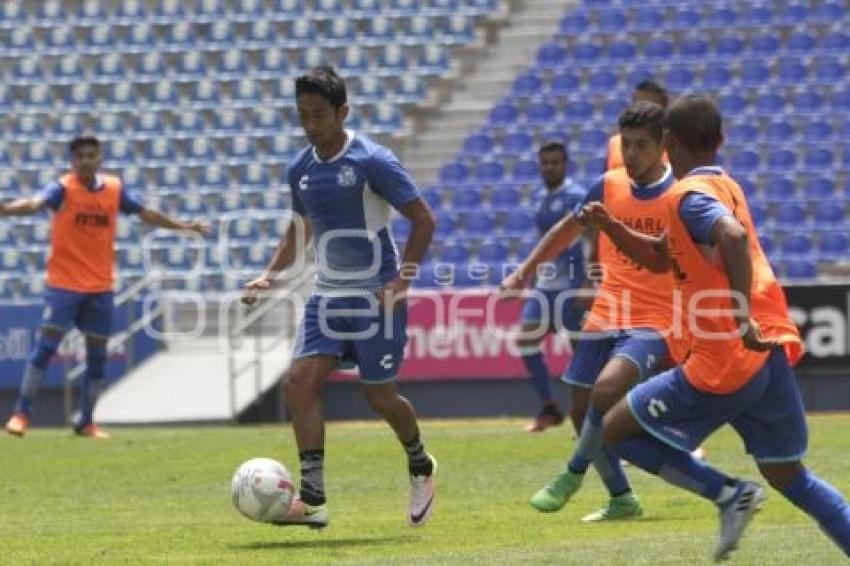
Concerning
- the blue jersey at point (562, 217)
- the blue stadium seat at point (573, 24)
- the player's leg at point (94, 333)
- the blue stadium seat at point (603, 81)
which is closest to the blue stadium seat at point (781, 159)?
the blue stadium seat at point (603, 81)

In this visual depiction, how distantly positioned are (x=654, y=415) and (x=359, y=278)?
8.51ft

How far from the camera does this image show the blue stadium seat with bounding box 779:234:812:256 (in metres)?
22.8

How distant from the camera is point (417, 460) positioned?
33.2 ft

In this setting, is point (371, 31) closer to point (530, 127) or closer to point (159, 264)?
point (530, 127)

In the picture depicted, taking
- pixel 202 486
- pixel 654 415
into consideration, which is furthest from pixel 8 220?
pixel 654 415

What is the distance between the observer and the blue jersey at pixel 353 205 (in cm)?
973

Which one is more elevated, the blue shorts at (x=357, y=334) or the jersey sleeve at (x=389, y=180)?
the jersey sleeve at (x=389, y=180)

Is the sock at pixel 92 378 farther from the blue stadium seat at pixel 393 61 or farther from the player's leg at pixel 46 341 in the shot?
the blue stadium seat at pixel 393 61

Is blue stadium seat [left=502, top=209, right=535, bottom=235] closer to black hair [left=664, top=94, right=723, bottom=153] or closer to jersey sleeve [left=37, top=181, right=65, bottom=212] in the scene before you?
jersey sleeve [left=37, top=181, right=65, bottom=212]

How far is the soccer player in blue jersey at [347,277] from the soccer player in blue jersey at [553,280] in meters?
6.13

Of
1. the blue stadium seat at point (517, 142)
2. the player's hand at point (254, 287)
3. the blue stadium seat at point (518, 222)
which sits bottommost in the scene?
the blue stadium seat at point (518, 222)

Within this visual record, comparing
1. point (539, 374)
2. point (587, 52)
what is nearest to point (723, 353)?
point (539, 374)

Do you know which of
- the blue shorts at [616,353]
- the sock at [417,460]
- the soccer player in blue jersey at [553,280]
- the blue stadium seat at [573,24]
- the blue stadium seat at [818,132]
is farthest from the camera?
the blue stadium seat at [573,24]

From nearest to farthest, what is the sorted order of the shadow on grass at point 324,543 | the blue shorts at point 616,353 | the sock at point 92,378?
the shadow on grass at point 324,543 < the blue shorts at point 616,353 < the sock at point 92,378
